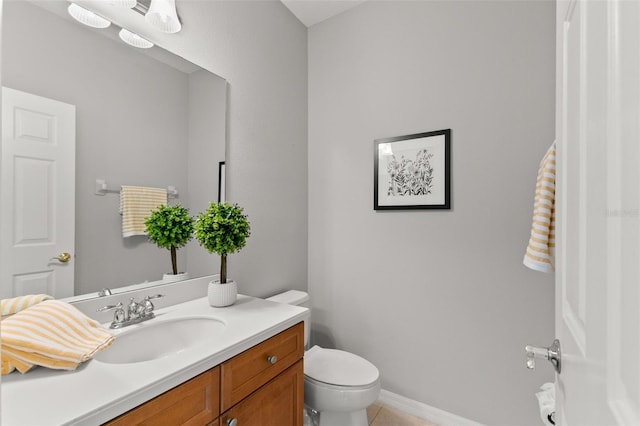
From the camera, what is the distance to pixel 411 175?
1878mm

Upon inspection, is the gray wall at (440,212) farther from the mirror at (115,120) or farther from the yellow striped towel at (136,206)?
the yellow striped towel at (136,206)

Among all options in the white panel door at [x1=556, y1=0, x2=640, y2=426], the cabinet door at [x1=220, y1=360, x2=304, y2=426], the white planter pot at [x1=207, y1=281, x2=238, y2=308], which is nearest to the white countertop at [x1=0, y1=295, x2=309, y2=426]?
the cabinet door at [x1=220, y1=360, x2=304, y2=426]

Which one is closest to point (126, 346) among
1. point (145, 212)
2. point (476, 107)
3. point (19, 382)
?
point (19, 382)

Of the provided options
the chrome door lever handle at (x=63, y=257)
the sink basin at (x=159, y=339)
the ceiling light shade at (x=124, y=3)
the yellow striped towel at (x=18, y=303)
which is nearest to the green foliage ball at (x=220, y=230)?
the sink basin at (x=159, y=339)

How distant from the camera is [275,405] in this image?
1.21 meters

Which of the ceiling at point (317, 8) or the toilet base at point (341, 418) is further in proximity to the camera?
the ceiling at point (317, 8)

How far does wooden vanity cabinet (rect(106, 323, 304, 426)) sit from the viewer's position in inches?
32.1

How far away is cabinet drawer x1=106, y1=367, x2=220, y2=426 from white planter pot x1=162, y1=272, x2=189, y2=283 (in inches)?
24.4

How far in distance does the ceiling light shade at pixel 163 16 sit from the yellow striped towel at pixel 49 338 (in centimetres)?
122

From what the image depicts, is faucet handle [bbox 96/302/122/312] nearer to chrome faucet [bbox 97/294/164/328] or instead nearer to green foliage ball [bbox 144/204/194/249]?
chrome faucet [bbox 97/294/164/328]

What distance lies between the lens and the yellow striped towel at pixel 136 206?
1249 millimetres

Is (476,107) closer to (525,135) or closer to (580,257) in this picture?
(525,135)

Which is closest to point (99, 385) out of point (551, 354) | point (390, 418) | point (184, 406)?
point (184, 406)

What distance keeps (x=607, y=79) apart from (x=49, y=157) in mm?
1470
